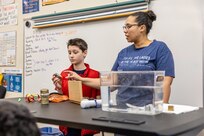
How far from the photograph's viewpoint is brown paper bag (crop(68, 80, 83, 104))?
1.52 m

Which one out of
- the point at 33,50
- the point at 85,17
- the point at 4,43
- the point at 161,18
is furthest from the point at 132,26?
the point at 4,43

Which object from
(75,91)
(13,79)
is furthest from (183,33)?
(13,79)

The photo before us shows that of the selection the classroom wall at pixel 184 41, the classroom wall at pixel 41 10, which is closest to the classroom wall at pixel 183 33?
the classroom wall at pixel 184 41

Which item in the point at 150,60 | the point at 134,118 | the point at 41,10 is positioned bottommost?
the point at 134,118

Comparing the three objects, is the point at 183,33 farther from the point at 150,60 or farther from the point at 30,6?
the point at 30,6

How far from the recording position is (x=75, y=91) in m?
1.57

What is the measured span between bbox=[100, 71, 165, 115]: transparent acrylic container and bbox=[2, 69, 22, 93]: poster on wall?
2141 millimetres

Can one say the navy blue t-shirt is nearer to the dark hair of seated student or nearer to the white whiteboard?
the white whiteboard

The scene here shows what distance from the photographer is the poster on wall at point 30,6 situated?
3.12 m

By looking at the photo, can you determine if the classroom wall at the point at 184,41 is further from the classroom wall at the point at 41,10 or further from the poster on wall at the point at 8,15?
the poster on wall at the point at 8,15

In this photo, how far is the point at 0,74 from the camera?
137 inches

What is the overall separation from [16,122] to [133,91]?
0.84 metres

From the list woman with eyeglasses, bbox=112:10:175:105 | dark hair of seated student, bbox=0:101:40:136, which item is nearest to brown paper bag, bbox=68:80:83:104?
woman with eyeglasses, bbox=112:10:175:105

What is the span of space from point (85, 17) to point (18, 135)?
222 cm
